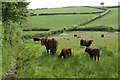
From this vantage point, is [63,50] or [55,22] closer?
[63,50]

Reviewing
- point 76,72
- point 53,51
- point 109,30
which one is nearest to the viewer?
point 76,72

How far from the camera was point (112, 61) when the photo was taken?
1052 cm

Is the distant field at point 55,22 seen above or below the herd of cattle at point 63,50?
above

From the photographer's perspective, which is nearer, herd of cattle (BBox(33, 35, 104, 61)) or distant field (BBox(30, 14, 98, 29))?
herd of cattle (BBox(33, 35, 104, 61))

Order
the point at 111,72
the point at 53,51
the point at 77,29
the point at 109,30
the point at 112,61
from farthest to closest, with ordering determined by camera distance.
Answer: the point at 77,29
the point at 109,30
the point at 53,51
the point at 112,61
the point at 111,72

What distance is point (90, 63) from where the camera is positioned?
10.8 meters

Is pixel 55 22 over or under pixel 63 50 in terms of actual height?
over

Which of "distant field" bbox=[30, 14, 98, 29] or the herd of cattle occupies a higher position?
"distant field" bbox=[30, 14, 98, 29]

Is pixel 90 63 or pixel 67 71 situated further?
pixel 90 63

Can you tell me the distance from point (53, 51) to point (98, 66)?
5818mm

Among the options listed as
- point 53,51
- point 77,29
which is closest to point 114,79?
point 53,51

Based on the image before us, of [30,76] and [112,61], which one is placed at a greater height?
[112,61]

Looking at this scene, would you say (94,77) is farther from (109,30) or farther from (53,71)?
(109,30)

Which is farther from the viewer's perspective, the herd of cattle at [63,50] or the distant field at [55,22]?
the distant field at [55,22]
